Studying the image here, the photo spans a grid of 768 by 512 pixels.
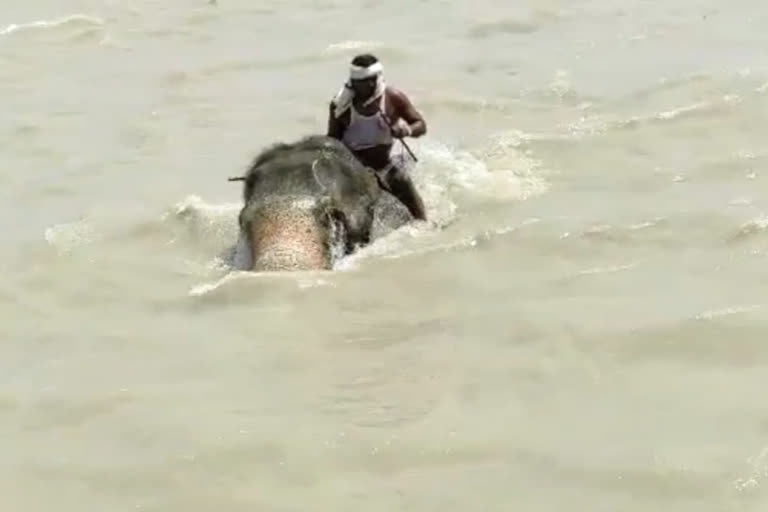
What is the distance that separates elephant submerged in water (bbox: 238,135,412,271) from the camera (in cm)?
741

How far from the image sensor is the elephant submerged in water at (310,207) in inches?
292

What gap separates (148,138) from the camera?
1141cm

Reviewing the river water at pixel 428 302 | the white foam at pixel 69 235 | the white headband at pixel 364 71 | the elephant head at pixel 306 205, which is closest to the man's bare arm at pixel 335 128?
the elephant head at pixel 306 205

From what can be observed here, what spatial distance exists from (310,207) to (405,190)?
4.31ft

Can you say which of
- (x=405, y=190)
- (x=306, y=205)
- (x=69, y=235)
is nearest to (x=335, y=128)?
(x=405, y=190)

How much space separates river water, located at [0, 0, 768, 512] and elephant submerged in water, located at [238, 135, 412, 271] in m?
0.15

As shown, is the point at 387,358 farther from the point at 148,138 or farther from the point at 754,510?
the point at 148,138

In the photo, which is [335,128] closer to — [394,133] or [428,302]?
[394,133]

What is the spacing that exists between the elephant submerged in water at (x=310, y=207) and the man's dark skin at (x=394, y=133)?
0.43 feet

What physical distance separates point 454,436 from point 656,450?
2.72 feet

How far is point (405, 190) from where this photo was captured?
8.81 meters

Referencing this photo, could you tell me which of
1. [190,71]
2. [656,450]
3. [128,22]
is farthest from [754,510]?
[128,22]

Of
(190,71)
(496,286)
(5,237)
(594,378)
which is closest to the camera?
(594,378)

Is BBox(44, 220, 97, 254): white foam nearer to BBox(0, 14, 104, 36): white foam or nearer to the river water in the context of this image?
the river water
